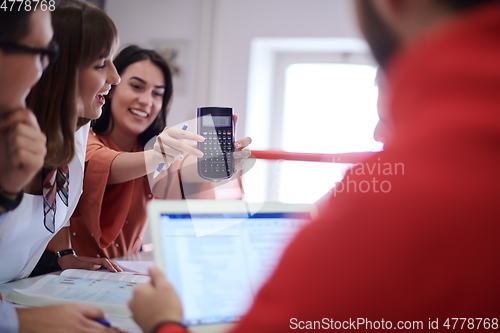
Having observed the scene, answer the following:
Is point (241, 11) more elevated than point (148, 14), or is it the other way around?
point (241, 11)

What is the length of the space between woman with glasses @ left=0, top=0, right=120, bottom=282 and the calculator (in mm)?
141

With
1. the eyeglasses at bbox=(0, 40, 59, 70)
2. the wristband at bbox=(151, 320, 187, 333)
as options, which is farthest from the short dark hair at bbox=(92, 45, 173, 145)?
the wristband at bbox=(151, 320, 187, 333)

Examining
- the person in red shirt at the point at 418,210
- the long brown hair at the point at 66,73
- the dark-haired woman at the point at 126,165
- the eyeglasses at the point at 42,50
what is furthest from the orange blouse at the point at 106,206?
the person in red shirt at the point at 418,210

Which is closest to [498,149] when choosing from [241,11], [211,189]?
[211,189]

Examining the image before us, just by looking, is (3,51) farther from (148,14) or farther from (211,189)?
(148,14)

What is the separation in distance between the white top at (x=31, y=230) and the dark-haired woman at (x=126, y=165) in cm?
2

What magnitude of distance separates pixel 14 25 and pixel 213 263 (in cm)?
32

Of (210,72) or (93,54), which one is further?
(210,72)

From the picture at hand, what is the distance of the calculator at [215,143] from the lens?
0.66 m

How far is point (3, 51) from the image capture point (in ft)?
1.40

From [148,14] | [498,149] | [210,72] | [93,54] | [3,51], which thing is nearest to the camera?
[498,149]

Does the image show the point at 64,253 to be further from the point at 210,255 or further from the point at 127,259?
the point at 210,255

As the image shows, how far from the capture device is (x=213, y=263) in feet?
1.52

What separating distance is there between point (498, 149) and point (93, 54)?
470 millimetres
